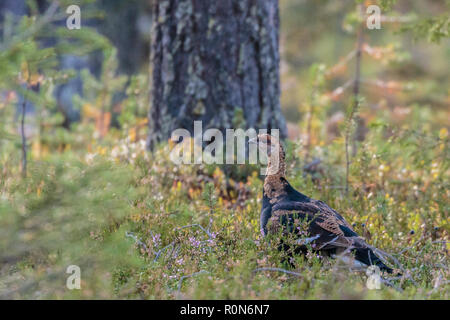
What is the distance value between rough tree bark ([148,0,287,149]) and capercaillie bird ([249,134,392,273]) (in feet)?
6.96

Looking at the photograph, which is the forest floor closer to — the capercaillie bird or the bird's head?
the capercaillie bird

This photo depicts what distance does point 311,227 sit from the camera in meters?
3.89

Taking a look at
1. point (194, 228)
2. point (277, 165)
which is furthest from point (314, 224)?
point (194, 228)

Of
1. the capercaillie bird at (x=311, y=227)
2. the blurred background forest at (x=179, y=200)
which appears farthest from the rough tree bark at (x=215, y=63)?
the capercaillie bird at (x=311, y=227)

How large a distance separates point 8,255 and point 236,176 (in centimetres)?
351

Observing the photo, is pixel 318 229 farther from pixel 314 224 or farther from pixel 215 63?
pixel 215 63

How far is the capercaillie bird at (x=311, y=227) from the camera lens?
3717mm

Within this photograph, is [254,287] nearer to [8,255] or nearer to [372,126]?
[8,255]

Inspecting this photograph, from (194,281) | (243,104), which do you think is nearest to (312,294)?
(194,281)

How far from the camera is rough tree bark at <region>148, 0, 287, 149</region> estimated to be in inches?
245

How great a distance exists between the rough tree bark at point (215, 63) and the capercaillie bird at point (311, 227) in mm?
2121

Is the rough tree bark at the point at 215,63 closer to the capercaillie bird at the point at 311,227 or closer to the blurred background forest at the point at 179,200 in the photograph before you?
the blurred background forest at the point at 179,200

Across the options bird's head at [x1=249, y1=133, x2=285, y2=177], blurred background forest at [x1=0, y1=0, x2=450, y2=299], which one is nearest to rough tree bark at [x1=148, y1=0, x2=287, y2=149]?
blurred background forest at [x1=0, y1=0, x2=450, y2=299]

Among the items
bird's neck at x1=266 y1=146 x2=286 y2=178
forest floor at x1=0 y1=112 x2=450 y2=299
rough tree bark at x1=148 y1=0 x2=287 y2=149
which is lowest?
forest floor at x1=0 y1=112 x2=450 y2=299
